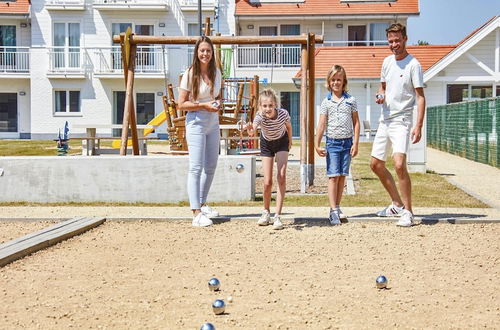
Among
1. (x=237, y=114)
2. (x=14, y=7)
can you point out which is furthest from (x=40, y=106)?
(x=237, y=114)

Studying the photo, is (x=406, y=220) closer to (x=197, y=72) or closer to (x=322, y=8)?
(x=197, y=72)

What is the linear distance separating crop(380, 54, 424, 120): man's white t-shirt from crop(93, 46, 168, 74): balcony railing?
2977 cm

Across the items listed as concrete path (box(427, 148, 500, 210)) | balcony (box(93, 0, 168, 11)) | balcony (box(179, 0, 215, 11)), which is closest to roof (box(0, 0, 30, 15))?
balcony (box(93, 0, 168, 11))

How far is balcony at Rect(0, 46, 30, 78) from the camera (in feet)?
126

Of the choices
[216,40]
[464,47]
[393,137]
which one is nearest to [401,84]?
[393,137]

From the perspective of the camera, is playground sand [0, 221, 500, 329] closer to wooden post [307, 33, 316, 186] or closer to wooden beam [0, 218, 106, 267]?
wooden beam [0, 218, 106, 267]

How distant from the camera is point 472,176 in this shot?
48.2 ft

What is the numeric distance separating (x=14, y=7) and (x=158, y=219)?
33.0 m

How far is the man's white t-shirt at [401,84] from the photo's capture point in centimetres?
781

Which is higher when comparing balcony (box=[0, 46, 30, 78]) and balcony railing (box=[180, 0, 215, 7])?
balcony railing (box=[180, 0, 215, 7])

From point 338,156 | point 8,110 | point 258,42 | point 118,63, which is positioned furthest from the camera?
point 8,110

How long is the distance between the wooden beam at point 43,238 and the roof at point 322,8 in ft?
100

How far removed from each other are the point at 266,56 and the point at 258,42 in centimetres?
2545

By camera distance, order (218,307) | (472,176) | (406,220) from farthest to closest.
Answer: (472,176) < (406,220) < (218,307)
